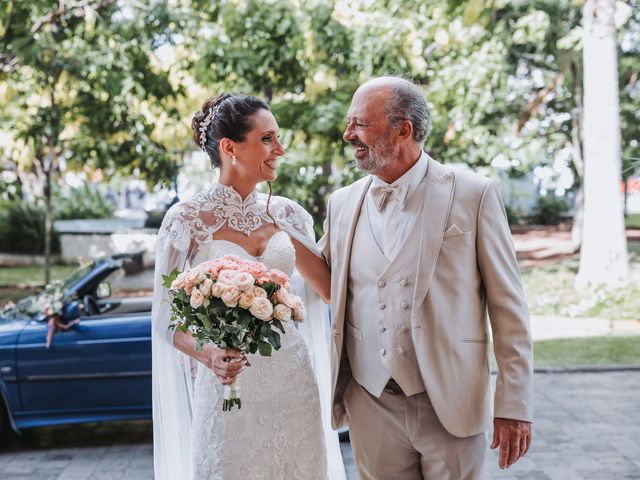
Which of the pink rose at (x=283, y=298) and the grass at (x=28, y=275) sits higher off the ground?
the pink rose at (x=283, y=298)

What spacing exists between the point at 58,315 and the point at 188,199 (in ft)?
10.6

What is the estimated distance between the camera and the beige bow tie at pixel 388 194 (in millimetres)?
3088

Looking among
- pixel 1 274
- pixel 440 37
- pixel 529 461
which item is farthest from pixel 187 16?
pixel 1 274

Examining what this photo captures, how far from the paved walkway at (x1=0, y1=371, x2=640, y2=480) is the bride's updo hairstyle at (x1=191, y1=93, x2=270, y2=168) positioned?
122 inches

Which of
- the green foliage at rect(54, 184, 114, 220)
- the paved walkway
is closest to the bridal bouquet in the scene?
the paved walkway

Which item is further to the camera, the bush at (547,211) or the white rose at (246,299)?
the bush at (547,211)

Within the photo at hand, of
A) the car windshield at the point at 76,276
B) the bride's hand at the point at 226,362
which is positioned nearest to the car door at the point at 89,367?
the car windshield at the point at 76,276

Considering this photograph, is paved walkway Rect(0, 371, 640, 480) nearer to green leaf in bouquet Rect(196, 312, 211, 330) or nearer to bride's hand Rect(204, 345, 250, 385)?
bride's hand Rect(204, 345, 250, 385)

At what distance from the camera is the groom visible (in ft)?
9.57

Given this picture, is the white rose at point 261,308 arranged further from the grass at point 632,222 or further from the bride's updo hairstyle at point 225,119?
the grass at point 632,222

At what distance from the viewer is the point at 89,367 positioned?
641 cm

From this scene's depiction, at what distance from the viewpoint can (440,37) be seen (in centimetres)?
1173

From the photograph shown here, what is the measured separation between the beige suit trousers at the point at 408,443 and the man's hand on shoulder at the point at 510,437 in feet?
0.32

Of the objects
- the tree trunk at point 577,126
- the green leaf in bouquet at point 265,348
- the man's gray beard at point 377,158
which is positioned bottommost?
the green leaf in bouquet at point 265,348
